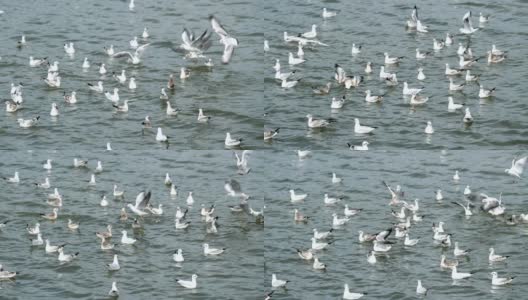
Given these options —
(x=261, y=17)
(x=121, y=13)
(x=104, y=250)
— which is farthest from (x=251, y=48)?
(x=104, y=250)

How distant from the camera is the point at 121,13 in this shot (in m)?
11.7

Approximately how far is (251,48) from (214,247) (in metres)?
2.10

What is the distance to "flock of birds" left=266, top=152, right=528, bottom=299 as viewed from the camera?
33.0 ft

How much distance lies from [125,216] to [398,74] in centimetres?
315

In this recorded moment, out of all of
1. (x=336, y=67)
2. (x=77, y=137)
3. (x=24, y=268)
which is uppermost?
(x=336, y=67)

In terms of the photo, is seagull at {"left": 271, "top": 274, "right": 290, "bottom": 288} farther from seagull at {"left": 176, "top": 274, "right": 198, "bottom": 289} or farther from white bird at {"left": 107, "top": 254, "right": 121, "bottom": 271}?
white bird at {"left": 107, "top": 254, "right": 121, "bottom": 271}

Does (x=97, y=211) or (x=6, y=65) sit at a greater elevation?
(x=6, y=65)

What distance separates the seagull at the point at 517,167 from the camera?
1029 centimetres

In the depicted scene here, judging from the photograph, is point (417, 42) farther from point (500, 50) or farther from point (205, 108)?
point (205, 108)

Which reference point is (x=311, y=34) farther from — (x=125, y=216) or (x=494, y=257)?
(x=494, y=257)

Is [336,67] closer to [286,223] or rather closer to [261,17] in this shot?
[261,17]

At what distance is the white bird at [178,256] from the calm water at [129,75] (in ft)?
3.42

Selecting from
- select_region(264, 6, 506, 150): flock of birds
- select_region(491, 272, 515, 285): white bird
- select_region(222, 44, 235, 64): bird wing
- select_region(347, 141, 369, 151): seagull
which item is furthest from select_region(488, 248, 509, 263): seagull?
select_region(222, 44, 235, 64): bird wing

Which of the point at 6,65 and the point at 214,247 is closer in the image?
the point at 214,247
